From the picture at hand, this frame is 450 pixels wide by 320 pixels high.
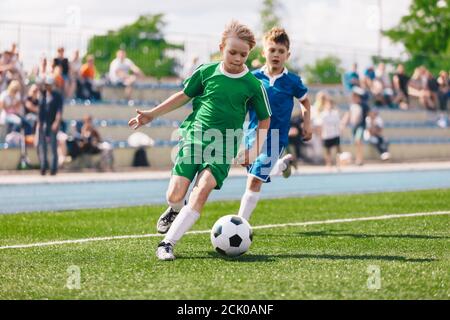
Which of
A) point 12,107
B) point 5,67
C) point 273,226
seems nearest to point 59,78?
point 5,67

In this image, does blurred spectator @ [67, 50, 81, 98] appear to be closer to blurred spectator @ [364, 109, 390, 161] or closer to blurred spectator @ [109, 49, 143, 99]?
blurred spectator @ [109, 49, 143, 99]

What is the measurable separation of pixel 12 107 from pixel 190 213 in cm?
1549

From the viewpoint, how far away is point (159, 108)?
8.30 m

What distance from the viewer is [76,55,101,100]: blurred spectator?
83.3ft

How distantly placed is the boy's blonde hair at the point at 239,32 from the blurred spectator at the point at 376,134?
73.2 ft

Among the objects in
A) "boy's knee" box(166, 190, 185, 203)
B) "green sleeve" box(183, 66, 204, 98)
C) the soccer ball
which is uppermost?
"green sleeve" box(183, 66, 204, 98)

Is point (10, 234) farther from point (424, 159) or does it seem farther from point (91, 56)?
point (424, 159)

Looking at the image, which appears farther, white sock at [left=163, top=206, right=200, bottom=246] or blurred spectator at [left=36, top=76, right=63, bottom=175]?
blurred spectator at [left=36, top=76, right=63, bottom=175]

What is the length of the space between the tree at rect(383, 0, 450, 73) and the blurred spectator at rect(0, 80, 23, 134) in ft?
150

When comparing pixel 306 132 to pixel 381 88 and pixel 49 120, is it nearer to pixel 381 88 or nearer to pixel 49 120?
pixel 49 120

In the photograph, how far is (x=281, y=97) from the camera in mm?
10188

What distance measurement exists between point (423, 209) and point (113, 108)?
1505 cm

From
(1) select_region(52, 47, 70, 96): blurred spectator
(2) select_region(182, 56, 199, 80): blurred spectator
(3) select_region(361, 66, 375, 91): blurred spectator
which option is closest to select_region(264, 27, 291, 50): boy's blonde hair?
(1) select_region(52, 47, 70, 96): blurred spectator

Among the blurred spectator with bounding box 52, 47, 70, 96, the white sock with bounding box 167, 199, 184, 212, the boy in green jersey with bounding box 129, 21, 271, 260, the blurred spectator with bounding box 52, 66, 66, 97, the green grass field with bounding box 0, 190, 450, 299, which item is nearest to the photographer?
the green grass field with bounding box 0, 190, 450, 299
